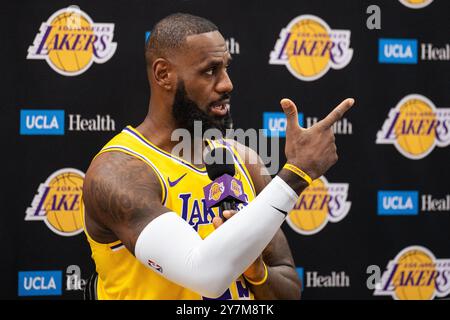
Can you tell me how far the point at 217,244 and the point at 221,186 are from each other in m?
0.16

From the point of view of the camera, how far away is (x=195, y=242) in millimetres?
1668

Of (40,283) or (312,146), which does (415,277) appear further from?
(312,146)

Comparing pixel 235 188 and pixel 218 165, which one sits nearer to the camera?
pixel 235 188

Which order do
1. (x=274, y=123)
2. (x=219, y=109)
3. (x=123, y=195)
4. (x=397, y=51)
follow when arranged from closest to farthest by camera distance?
(x=123, y=195), (x=219, y=109), (x=274, y=123), (x=397, y=51)

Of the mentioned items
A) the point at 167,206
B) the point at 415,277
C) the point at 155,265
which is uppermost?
the point at 167,206

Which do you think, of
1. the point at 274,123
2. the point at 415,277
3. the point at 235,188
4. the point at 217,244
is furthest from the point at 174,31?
the point at 415,277

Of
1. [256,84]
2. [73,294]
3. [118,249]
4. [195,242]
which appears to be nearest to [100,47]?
[256,84]

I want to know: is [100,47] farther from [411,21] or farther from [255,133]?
[411,21]

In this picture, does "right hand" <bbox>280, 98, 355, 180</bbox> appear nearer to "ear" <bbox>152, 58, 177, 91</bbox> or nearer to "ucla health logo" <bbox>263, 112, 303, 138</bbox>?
"ear" <bbox>152, 58, 177, 91</bbox>

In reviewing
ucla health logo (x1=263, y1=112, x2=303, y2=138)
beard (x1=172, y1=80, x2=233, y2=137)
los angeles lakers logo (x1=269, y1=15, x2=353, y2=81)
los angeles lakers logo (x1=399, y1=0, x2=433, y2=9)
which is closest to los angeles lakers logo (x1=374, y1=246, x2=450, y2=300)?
ucla health logo (x1=263, y1=112, x2=303, y2=138)

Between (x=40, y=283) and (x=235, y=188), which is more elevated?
(x=235, y=188)

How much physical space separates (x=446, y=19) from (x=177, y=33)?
6.35 ft

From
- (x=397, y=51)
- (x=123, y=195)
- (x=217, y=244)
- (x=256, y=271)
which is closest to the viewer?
(x=217, y=244)

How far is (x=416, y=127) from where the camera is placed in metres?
3.41
